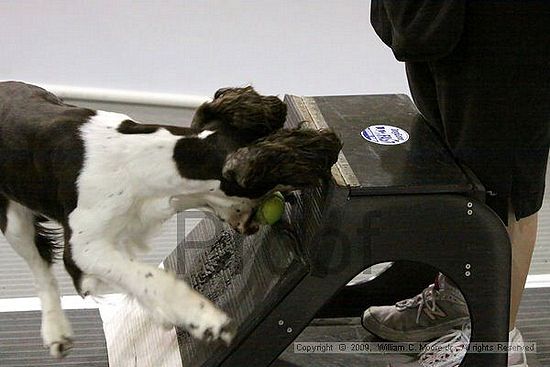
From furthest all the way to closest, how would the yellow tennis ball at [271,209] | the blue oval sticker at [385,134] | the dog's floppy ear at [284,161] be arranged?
the blue oval sticker at [385,134] < the yellow tennis ball at [271,209] < the dog's floppy ear at [284,161]

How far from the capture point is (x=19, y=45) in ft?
12.0

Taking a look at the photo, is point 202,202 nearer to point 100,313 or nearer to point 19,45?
point 100,313

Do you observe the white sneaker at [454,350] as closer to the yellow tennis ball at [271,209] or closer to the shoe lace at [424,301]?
the shoe lace at [424,301]

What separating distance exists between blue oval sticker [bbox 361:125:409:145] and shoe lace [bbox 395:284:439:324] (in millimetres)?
468

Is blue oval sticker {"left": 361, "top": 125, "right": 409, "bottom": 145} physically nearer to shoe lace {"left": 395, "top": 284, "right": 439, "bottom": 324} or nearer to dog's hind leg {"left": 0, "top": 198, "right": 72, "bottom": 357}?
shoe lace {"left": 395, "top": 284, "right": 439, "bottom": 324}

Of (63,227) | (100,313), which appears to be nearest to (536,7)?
(63,227)

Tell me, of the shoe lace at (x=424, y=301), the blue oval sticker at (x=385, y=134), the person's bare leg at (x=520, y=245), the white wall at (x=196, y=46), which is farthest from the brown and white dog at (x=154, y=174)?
the white wall at (x=196, y=46)

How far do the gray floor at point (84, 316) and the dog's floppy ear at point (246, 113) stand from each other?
2.62 feet

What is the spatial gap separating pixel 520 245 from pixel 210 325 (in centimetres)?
72

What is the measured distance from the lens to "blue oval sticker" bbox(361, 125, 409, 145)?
6.17 feet

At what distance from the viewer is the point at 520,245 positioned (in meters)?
1.95

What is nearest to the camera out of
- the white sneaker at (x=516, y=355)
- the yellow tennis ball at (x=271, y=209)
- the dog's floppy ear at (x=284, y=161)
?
the dog's floppy ear at (x=284, y=161)

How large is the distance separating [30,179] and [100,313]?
622mm

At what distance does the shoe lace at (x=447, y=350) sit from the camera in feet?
6.68
